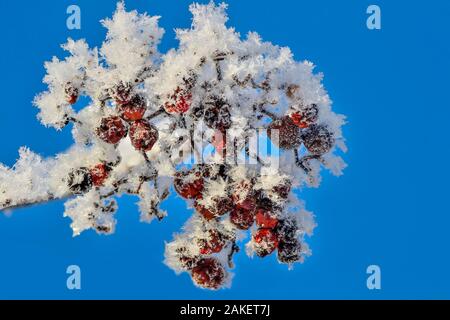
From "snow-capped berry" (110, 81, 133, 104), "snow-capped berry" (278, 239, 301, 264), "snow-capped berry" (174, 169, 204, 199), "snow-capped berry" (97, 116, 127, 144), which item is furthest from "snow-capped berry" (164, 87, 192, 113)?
"snow-capped berry" (278, 239, 301, 264)

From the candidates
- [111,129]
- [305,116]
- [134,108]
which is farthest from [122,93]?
[305,116]

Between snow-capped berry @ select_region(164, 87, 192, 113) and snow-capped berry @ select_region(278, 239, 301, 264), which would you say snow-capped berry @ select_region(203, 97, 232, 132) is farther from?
snow-capped berry @ select_region(278, 239, 301, 264)

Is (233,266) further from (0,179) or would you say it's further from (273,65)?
(0,179)

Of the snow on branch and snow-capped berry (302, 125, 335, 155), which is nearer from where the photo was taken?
the snow on branch

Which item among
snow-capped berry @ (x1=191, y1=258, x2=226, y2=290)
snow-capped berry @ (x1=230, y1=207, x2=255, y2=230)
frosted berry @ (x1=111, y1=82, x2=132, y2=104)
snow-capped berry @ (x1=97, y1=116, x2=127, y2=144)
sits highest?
frosted berry @ (x1=111, y1=82, x2=132, y2=104)

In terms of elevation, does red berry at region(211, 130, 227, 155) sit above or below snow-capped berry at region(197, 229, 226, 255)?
above

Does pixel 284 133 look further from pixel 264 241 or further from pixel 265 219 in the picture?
pixel 264 241

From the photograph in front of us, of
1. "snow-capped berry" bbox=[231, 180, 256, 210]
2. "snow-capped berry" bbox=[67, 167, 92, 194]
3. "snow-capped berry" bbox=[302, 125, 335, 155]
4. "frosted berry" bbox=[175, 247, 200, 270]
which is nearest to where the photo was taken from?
"snow-capped berry" bbox=[231, 180, 256, 210]
